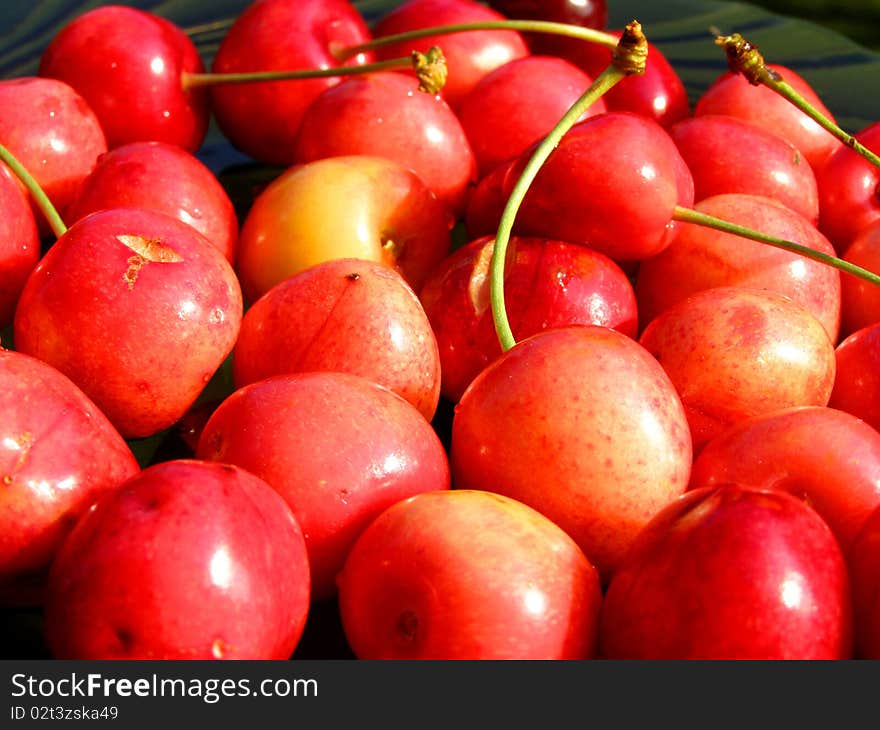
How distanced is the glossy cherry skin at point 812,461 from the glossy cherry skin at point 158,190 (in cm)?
62

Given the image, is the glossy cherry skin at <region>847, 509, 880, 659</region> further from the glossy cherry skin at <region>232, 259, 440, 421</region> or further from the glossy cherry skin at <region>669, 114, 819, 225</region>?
the glossy cherry skin at <region>669, 114, 819, 225</region>

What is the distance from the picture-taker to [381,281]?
1005 mm

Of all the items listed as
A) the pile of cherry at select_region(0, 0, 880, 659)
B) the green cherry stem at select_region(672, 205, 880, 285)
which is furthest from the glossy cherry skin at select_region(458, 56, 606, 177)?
the green cherry stem at select_region(672, 205, 880, 285)

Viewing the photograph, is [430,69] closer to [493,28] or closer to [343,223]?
[493,28]

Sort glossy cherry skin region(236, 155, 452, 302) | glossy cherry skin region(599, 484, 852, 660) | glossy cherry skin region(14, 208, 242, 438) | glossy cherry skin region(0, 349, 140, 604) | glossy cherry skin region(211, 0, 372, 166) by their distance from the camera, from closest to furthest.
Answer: glossy cherry skin region(599, 484, 852, 660) → glossy cherry skin region(0, 349, 140, 604) → glossy cherry skin region(14, 208, 242, 438) → glossy cherry skin region(236, 155, 452, 302) → glossy cherry skin region(211, 0, 372, 166)

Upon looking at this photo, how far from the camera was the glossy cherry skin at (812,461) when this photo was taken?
825 mm

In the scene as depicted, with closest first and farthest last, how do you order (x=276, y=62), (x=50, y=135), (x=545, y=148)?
1. (x=545, y=148)
2. (x=50, y=135)
3. (x=276, y=62)

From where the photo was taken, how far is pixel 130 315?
960 mm

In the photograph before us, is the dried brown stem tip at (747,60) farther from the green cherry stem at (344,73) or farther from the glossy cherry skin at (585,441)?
the glossy cherry skin at (585,441)

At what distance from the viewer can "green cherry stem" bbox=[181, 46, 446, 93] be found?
4.38 feet

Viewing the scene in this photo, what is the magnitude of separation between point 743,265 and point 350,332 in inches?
16.8

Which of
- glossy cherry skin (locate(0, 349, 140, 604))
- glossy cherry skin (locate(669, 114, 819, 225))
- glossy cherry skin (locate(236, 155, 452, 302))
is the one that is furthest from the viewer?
glossy cherry skin (locate(669, 114, 819, 225))

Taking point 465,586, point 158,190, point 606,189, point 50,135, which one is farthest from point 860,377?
point 50,135

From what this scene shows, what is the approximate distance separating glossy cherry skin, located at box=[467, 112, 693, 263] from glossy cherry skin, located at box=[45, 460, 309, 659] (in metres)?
0.52
